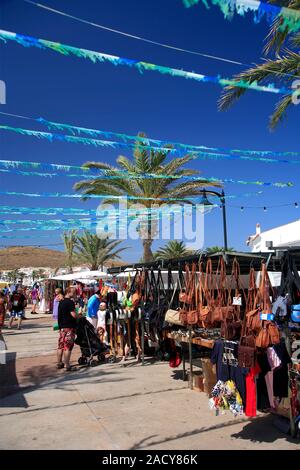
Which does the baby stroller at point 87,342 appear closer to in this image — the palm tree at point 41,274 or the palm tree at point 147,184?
the palm tree at point 147,184

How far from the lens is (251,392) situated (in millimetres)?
4574

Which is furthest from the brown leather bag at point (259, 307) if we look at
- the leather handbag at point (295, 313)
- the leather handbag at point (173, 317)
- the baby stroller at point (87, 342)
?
the baby stroller at point (87, 342)

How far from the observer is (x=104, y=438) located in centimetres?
476

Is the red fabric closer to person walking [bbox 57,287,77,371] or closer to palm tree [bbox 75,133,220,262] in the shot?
person walking [bbox 57,287,77,371]

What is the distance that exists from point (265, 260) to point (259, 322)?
3.76 ft

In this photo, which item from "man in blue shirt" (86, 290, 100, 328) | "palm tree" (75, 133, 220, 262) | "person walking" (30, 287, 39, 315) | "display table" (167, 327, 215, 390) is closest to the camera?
"display table" (167, 327, 215, 390)

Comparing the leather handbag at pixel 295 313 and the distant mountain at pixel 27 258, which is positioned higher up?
the distant mountain at pixel 27 258

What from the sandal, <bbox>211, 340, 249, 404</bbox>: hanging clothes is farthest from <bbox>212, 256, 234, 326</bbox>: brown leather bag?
the sandal

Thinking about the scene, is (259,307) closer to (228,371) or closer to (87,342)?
(228,371)

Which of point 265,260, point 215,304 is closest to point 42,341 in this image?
point 215,304

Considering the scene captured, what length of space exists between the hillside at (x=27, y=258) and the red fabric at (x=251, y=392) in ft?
276

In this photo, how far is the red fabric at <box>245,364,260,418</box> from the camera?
4.54m

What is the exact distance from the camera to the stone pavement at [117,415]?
4.63m

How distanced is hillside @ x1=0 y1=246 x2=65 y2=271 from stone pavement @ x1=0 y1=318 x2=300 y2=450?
80.4m
